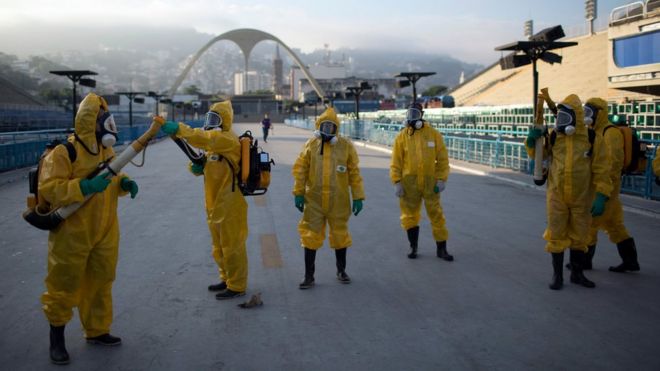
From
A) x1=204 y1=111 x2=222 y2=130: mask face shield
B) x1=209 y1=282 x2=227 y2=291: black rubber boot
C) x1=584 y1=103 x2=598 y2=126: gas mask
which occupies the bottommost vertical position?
x1=209 y1=282 x2=227 y2=291: black rubber boot

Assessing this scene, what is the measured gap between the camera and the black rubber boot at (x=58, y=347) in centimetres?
443

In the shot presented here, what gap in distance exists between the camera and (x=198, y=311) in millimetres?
5594

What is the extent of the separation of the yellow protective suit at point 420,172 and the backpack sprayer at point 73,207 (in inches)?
149

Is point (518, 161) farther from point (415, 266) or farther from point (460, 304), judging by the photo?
point (460, 304)

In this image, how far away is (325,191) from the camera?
21.0 ft

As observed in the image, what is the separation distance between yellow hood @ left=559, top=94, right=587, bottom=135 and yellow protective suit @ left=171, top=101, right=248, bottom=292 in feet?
11.5

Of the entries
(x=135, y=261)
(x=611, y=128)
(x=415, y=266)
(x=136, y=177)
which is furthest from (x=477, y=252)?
(x=136, y=177)

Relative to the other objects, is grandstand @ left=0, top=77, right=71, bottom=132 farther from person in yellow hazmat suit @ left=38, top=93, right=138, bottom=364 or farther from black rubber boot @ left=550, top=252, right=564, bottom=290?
black rubber boot @ left=550, top=252, right=564, bottom=290

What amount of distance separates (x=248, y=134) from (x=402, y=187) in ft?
8.05

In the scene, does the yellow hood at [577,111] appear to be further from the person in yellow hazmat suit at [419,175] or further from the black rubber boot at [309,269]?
the black rubber boot at [309,269]

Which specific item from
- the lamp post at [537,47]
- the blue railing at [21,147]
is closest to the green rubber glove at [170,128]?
the lamp post at [537,47]

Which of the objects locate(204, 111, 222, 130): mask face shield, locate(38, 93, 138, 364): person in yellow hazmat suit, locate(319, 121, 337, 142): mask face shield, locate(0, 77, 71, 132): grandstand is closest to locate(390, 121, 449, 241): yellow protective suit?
locate(319, 121, 337, 142): mask face shield

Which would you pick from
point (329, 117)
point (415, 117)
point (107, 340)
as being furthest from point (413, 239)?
point (107, 340)

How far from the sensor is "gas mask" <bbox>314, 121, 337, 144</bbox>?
21.4 feet
